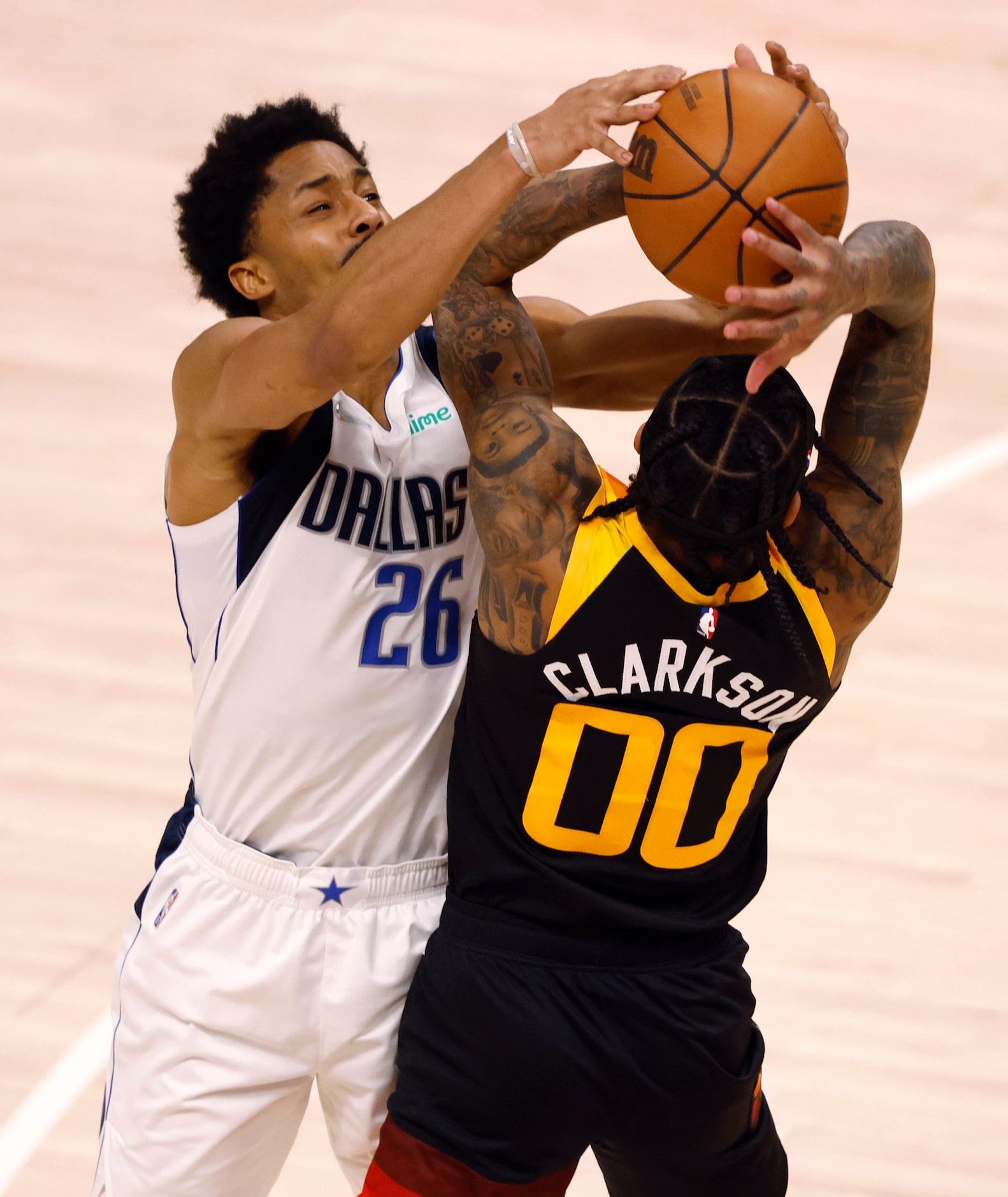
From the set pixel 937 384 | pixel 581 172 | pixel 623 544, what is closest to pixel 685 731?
pixel 623 544

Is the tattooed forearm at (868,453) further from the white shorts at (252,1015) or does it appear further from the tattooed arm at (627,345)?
the white shorts at (252,1015)

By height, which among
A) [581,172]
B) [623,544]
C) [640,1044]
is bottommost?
[640,1044]

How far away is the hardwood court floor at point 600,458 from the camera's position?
455cm

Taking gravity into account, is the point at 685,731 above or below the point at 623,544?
below

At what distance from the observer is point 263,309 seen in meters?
3.18

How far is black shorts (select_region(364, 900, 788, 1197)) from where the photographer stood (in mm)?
2768

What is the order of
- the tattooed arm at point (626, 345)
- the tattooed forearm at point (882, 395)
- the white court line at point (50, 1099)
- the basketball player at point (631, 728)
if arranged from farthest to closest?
the white court line at point (50, 1099) → the tattooed arm at point (626, 345) → the tattooed forearm at point (882, 395) → the basketball player at point (631, 728)

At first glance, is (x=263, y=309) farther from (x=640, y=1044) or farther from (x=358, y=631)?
(x=640, y=1044)

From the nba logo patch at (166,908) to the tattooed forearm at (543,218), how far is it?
1.37 metres

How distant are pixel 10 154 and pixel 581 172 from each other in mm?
5172

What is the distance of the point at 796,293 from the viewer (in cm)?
225

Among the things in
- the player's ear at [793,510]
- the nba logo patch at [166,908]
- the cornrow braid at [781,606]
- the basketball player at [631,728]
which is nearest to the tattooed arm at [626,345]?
the basketball player at [631,728]

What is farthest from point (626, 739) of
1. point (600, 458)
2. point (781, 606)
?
point (600, 458)

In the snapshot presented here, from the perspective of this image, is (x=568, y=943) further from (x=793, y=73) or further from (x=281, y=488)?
(x=793, y=73)
